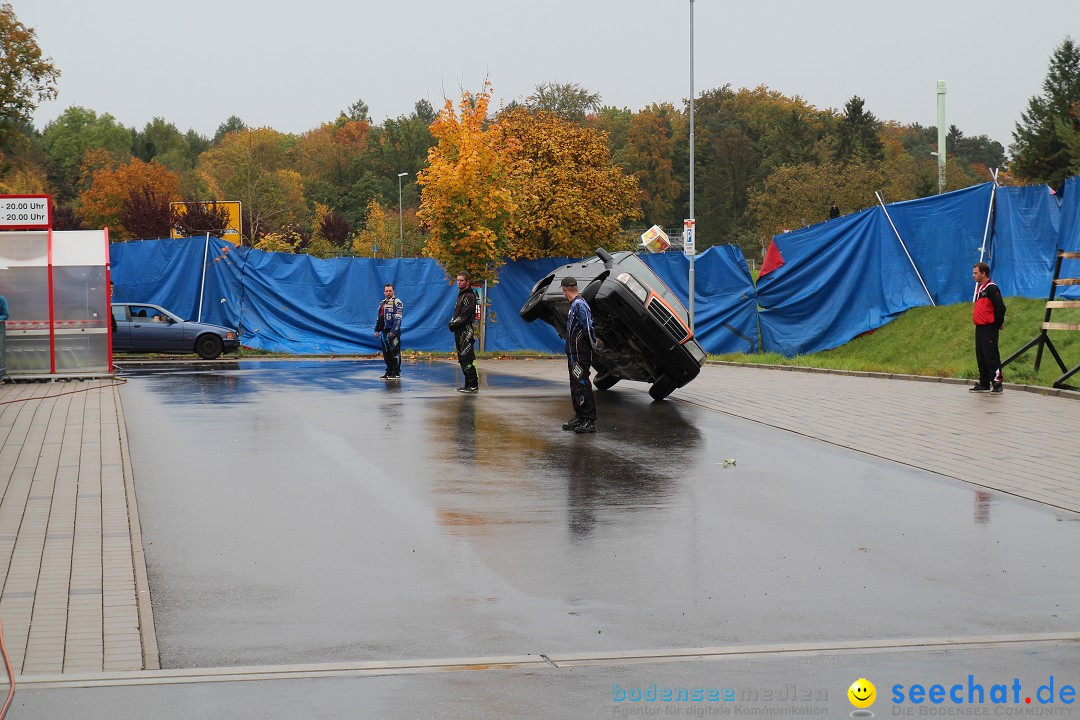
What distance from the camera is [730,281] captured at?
96.4 feet

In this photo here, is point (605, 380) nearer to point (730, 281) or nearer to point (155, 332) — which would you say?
point (730, 281)

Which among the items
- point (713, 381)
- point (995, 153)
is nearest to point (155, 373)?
point (713, 381)

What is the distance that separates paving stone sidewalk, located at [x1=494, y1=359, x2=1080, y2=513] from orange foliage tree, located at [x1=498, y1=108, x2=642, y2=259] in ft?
43.1

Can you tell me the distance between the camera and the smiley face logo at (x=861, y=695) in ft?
15.7

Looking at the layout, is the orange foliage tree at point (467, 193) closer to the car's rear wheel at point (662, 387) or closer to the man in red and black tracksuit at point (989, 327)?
the car's rear wheel at point (662, 387)

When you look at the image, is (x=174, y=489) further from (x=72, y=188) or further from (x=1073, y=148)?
(x=72, y=188)

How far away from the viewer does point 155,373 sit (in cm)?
2417

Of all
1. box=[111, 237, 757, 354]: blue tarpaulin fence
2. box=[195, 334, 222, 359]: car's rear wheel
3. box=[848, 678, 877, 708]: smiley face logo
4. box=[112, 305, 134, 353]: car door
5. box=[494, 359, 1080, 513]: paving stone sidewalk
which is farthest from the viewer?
box=[111, 237, 757, 354]: blue tarpaulin fence

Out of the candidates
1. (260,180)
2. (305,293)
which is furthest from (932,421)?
(260,180)

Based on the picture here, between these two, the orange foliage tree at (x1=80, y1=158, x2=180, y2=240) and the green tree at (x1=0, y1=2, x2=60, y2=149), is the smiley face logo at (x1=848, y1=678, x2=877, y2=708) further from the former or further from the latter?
the orange foliage tree at (x1=80, y1=158, x2=180, y2=240)

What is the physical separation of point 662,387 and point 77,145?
114 m

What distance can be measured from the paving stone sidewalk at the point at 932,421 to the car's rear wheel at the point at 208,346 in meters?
13.0

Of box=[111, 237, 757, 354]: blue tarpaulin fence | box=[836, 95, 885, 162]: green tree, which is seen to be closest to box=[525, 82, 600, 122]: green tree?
box=[836, 95, 885, 162]: green tree

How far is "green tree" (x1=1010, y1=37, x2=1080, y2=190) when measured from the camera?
166 ft
